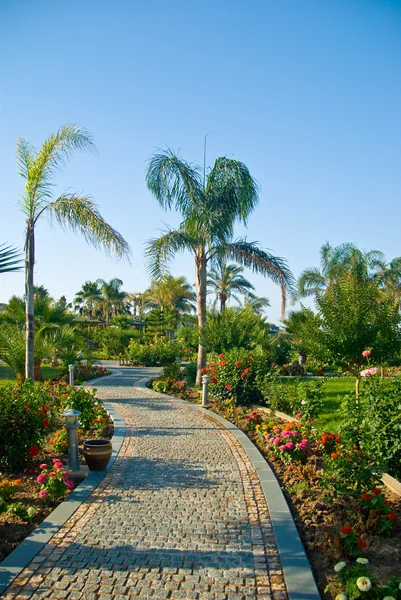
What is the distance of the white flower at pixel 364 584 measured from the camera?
3.02 m

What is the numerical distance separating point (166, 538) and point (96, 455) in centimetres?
218

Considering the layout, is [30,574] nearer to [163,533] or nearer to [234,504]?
[163,533]

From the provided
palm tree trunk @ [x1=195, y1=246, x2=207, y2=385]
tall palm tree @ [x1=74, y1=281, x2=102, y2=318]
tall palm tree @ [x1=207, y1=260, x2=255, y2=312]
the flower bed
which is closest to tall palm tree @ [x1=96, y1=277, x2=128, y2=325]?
tall palm tree @ [x1=74, y1=281, x2=102, y2=318]

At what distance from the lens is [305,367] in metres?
18.0

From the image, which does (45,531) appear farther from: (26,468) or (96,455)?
(26,468)

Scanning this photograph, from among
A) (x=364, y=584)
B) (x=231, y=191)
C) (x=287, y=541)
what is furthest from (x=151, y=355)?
(x=364, y=584)

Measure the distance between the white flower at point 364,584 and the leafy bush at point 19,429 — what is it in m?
4.07

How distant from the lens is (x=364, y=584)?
9.99ft

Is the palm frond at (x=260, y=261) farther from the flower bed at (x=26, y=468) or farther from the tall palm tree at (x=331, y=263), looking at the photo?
the tall palm tree at (x=331, y=263)

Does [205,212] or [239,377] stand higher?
[205,212]

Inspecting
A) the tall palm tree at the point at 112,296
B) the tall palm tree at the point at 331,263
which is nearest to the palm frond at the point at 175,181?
the tall palm tree at the point at 331,263

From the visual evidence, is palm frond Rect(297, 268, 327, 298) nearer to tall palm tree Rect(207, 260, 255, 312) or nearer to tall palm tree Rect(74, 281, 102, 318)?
tall palm tree Rect(207, 260, 255, 312)

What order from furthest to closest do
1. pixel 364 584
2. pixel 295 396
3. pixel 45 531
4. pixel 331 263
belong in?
pixel 331 263
pixel 295 396
pixel 45 531
pixel 364 584

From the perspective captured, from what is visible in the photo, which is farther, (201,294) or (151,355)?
(151,355)
